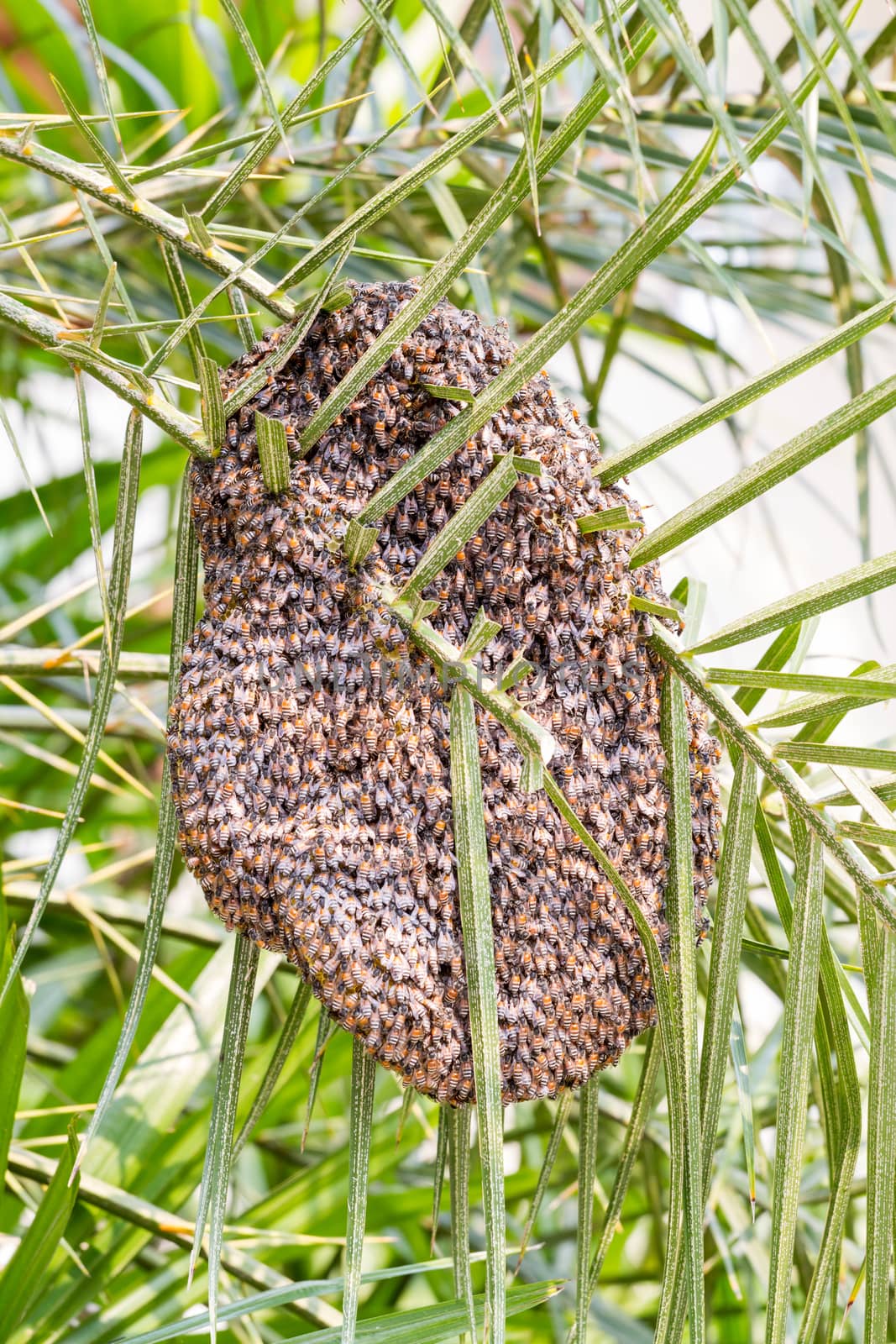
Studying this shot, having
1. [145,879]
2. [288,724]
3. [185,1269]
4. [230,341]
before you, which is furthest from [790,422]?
[288,724]

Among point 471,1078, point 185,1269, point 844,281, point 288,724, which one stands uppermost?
point 844,281

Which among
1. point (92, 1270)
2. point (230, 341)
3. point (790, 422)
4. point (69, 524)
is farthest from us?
point (790, 422)

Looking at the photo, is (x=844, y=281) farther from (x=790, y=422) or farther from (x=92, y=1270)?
(x=790, y=422)

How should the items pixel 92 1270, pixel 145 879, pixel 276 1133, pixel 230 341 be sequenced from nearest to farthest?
1. pixel 92 1270
2. pixel 230 341
3. pixel 276 1133
4. pixel 145 879
